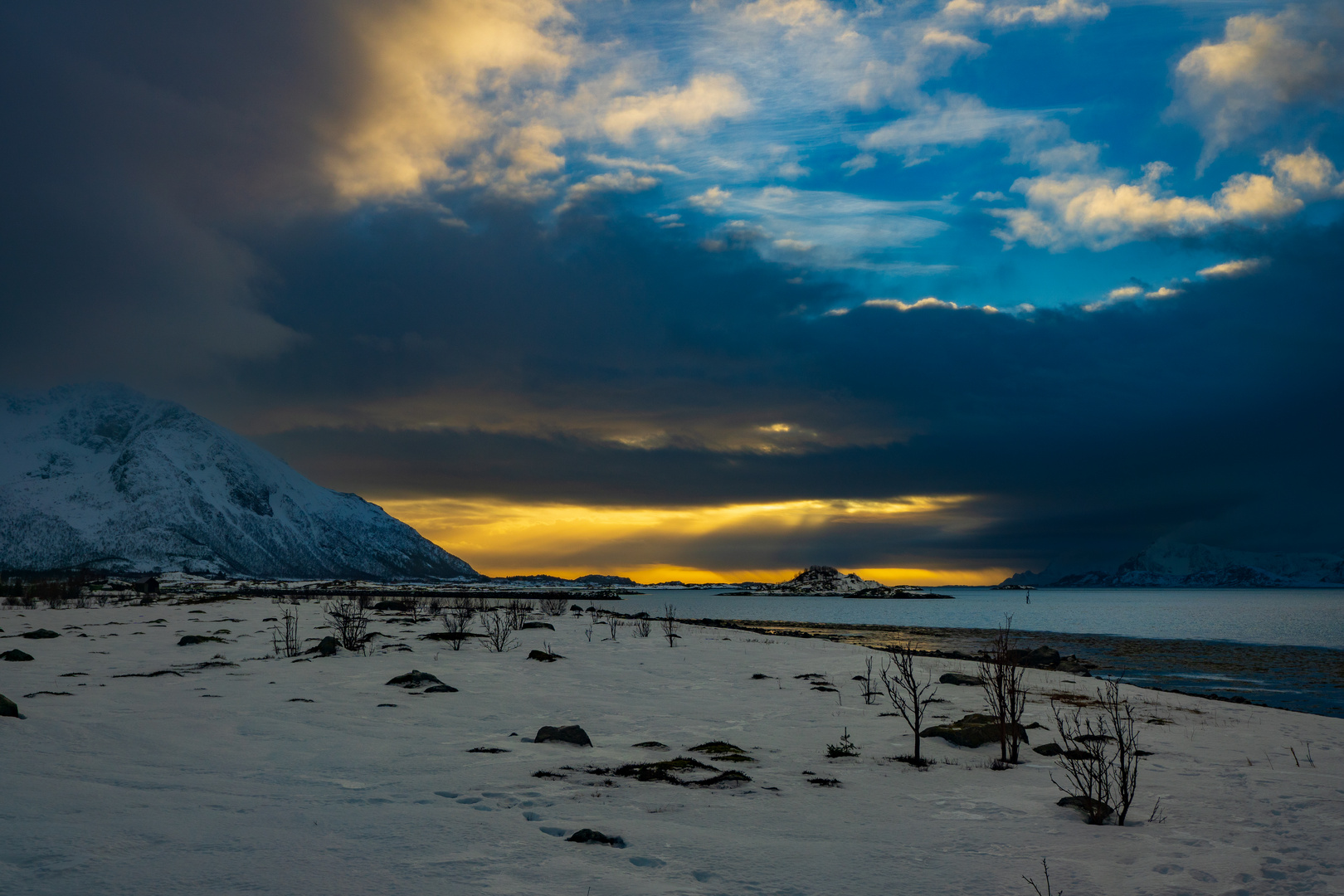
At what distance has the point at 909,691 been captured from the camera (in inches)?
557

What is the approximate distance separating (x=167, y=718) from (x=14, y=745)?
2.73 metres

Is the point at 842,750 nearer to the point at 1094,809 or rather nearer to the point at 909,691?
the point at 1094,809

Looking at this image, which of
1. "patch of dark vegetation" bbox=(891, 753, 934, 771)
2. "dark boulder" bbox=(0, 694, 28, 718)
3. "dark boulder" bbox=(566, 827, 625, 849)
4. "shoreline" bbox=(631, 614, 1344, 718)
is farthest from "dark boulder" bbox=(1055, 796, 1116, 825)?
"shoreline" bbox=(631, 614, 1344, 718)

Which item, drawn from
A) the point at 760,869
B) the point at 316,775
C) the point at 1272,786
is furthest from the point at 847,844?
the point at 1272,786

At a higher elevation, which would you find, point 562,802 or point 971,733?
point 562,802

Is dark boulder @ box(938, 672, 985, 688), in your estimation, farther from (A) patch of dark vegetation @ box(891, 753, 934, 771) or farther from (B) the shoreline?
(A) patch of dark vegetation @ box(891, 753, 934, 771)

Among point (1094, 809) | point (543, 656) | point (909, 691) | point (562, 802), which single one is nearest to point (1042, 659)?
point (909, 691)

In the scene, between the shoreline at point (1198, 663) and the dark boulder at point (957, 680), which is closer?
the dark boulder at point (957, 680)

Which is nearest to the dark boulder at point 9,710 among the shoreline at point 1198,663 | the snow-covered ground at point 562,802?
the snow-covered ground at point 562,802

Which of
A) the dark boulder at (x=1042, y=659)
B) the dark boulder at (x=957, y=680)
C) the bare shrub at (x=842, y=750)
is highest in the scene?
the bare shrub at (x=842, y=750)

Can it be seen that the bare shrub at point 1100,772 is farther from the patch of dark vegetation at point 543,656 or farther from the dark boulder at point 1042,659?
the dark boulder at point 1042,659

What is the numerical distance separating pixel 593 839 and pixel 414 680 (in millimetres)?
9729

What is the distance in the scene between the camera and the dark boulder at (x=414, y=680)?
1458 cm

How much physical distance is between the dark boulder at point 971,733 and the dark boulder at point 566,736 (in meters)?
5.12
